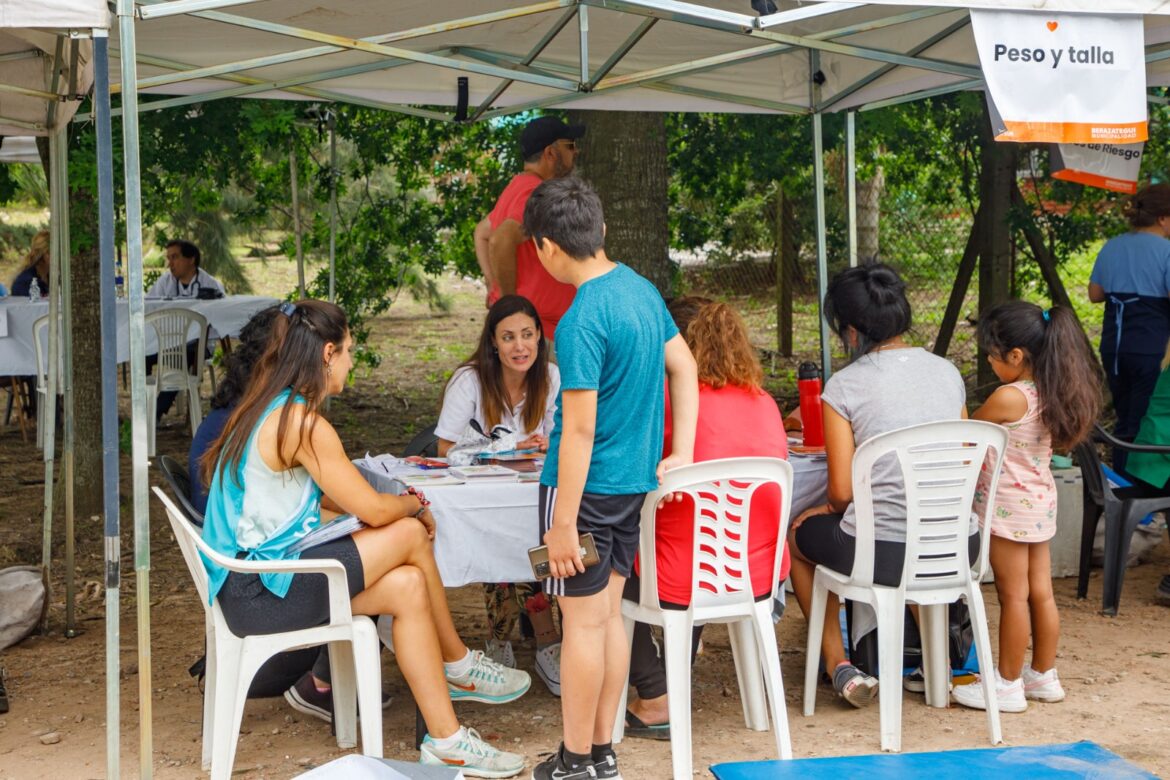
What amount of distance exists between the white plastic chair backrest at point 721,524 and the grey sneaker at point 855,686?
1.99 feet

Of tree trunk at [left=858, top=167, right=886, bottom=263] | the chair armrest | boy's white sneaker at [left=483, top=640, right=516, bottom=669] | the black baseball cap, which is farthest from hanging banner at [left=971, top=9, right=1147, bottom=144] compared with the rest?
tree trunk at [left=858, top=167, right=886, bottom=263]

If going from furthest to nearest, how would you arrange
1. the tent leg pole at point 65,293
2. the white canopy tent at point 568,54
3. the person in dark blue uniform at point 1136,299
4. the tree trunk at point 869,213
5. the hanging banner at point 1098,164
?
the tree trunk at point 869,213
the person in dark blue uniform at point 1136,299
the hanging banner at point 1098,164
the tent leg pole at point 65,293
the white canopy tent at point 568,54

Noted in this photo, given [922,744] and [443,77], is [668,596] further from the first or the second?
[443,77]

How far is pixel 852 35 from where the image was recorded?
4.71 m

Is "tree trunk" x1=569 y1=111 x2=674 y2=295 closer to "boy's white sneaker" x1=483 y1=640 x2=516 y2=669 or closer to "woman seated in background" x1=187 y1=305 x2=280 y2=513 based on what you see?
"boy's white sneaker" x1=483 y1=640 x2=516 y2=669

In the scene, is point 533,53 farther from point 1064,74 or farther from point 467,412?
point 1064,74

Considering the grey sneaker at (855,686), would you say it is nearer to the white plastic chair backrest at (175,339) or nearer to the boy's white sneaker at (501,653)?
the boy's white sneaker at (501,653)

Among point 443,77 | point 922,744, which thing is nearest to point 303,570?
point 922,744

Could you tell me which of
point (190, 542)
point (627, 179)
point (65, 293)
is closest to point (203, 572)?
point (190, 542)

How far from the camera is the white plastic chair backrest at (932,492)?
3404 millimetres

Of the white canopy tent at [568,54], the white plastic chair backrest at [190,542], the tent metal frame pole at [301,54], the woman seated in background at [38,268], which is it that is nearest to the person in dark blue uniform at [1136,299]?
the white canopy tent at [568,54]

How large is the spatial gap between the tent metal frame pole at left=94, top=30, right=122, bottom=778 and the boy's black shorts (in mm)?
973

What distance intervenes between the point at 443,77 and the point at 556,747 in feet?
9.88

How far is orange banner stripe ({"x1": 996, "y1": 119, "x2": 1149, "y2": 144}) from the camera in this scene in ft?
11.2
